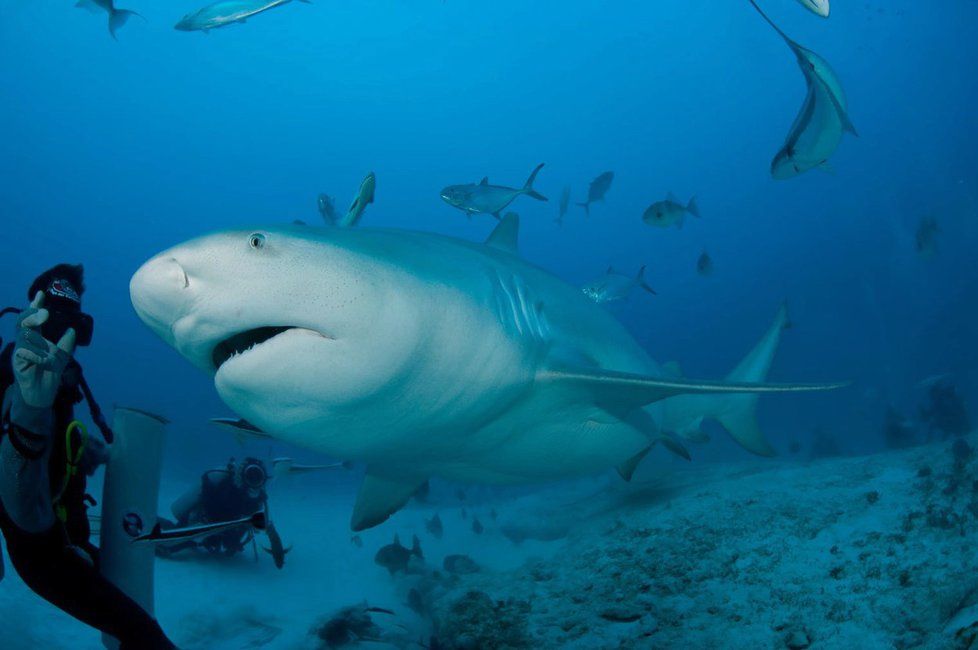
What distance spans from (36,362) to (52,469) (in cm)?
74

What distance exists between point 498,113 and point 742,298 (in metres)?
56.3

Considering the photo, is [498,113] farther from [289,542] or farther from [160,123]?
[289,542]

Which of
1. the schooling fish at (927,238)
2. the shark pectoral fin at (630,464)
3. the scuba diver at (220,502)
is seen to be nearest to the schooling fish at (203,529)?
the shark pectoral fin at (630,464)

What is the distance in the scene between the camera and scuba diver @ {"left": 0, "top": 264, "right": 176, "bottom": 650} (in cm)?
235

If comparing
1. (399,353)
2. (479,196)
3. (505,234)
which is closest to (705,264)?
(479,196)

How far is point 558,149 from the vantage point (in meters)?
70.9

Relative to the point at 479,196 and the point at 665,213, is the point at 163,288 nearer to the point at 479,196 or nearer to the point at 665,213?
the point at 479,196

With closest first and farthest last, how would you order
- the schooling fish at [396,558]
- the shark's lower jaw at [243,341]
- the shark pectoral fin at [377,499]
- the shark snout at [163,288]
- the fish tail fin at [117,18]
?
the shark snout at [163,288]
the shark's lower jaw at [243,341]
the shark pectoral fin at [377,499]
the fish tail fin at [117,18]
the schooling fish at [396,558]

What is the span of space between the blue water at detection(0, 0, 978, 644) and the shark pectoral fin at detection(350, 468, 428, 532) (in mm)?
41158

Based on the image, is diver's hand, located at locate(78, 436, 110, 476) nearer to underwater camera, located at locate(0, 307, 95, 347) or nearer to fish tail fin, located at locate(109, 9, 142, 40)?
underwater camera, located at locate(0, 307, 95, 347)

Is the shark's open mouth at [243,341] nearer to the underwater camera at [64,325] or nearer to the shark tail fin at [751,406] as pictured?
the underwater camera at [64,325]

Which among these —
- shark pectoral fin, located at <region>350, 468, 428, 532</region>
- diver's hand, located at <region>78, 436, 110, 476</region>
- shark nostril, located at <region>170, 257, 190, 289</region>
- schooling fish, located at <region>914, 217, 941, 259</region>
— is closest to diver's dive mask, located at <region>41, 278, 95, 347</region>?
diver's hand, located at <region>78, 436, 110, 476</region>

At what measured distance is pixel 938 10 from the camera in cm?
4506

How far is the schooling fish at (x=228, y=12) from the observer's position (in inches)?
201
